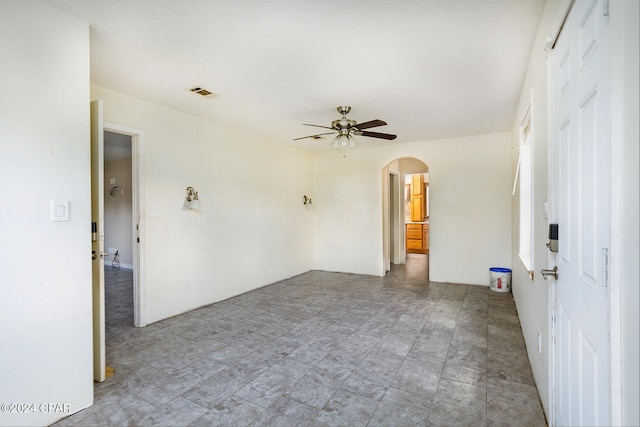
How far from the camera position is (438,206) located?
538 centimetres

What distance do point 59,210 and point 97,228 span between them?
0.37 meters

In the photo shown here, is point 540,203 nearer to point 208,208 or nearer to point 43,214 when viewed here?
point 43,214

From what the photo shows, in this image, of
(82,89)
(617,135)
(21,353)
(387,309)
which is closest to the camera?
(617,135)

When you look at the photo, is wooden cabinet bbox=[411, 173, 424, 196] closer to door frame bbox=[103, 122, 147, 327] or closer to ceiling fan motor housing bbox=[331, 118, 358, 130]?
ceiling fan motor housing bbox=[331, 118, 358, 130]

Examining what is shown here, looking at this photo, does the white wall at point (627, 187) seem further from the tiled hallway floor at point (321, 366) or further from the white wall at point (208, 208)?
the white wall at point (208, 208)

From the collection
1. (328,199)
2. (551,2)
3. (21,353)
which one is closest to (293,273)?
(328,199)

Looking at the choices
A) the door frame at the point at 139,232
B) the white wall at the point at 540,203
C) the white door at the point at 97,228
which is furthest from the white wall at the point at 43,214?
the white wall at the point at 540,203

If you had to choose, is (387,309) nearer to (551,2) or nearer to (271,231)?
(271,231)

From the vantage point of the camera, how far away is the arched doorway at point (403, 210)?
6277 millimetres

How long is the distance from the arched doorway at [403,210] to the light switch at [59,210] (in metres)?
4.93

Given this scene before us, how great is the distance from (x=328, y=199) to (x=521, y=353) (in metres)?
4.23

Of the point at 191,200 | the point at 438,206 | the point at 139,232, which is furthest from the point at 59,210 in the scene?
the point at 438,206

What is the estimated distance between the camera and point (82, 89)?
2021 mm

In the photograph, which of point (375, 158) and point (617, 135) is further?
point (375, 158)
